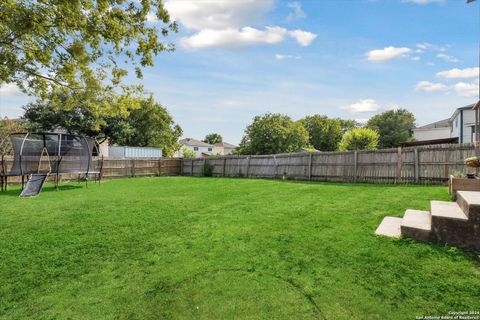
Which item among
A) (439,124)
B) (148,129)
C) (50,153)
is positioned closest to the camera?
(50,153)

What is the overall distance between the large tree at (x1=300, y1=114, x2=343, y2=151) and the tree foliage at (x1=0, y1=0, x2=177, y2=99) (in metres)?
38.6

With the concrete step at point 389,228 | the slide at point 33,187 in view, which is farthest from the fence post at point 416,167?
the slide at point 33,187

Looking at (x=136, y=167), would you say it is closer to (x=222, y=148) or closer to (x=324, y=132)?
(x=324, y=132)

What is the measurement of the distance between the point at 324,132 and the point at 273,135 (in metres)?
16.7

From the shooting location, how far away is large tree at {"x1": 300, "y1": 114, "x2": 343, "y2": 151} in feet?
139

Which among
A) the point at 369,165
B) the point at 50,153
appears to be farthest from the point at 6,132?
the point at 369,165

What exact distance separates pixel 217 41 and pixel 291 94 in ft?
20.8

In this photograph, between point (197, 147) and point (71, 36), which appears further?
point (197, 147)

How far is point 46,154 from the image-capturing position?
41.0 ft

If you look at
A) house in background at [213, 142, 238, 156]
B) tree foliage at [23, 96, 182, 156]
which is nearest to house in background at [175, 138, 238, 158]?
house in background at [213, 142, 238, 156]

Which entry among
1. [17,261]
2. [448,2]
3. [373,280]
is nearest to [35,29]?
[17,261]

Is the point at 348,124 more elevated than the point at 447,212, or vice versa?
the point at 348,124

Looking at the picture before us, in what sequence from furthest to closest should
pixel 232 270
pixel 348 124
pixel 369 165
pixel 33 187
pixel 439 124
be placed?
pixel 348 124 < pixel 439 124 < pixel 369 165 < pixel 33 187 < pixel 232 270

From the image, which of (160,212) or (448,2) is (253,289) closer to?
(160,212)
